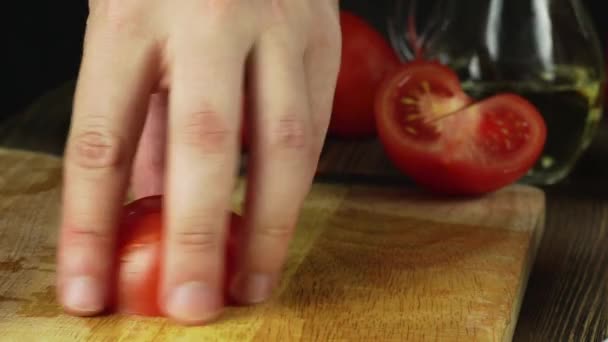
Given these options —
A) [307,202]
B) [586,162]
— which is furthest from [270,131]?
[586,162]

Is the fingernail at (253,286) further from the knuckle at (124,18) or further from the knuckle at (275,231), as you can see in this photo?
the knuckle at (124,18)

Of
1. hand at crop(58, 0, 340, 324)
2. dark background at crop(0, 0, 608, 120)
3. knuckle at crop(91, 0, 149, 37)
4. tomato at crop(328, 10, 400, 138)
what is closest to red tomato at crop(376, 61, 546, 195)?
tomato at crop(328, 10, 400, 138)

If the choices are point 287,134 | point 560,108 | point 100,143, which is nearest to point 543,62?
point 560,108

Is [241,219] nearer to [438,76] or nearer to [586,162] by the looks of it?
[438,76]

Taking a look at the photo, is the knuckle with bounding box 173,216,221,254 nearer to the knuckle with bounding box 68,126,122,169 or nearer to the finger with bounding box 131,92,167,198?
the knuckle with bounding box 68,126,122,169

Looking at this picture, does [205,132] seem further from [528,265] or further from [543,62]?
[543,62]

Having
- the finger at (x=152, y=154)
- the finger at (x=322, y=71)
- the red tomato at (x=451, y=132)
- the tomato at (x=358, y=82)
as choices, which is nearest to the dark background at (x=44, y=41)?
the tomato at (x=358, y=82)
